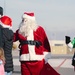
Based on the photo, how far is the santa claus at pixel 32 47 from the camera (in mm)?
8859

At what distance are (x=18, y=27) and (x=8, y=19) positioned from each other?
472 millimetres

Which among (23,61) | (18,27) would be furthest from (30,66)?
(18,27)

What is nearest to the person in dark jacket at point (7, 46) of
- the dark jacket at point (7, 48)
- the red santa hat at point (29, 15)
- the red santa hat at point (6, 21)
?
the dark jacket at point (7, 48)

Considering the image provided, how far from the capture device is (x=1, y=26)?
27.9 ft

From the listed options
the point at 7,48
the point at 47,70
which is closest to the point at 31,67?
the point at 47,70

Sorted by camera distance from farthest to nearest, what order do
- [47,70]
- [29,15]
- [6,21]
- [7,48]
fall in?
[29,15] < [47,70] < [6,21] < [7,48]

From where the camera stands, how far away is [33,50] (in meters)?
8.91

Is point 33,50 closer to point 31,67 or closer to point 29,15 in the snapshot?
point 31,67

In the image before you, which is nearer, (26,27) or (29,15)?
(26,27)

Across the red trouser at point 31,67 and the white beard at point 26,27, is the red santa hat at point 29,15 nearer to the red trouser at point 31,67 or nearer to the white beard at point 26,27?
the white beard at point 26,27

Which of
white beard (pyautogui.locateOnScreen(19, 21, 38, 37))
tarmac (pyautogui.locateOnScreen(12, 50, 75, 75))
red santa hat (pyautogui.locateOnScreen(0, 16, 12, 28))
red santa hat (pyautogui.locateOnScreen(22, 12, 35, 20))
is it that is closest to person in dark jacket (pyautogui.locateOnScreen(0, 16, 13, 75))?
red santa hat (pyautogui.locateOnScreen(0, 16, 12, 28))

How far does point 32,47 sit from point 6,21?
2.48 ft

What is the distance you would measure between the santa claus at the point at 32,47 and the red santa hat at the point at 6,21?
0.34m

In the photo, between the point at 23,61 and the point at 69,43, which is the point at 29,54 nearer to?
the point at 23,61
